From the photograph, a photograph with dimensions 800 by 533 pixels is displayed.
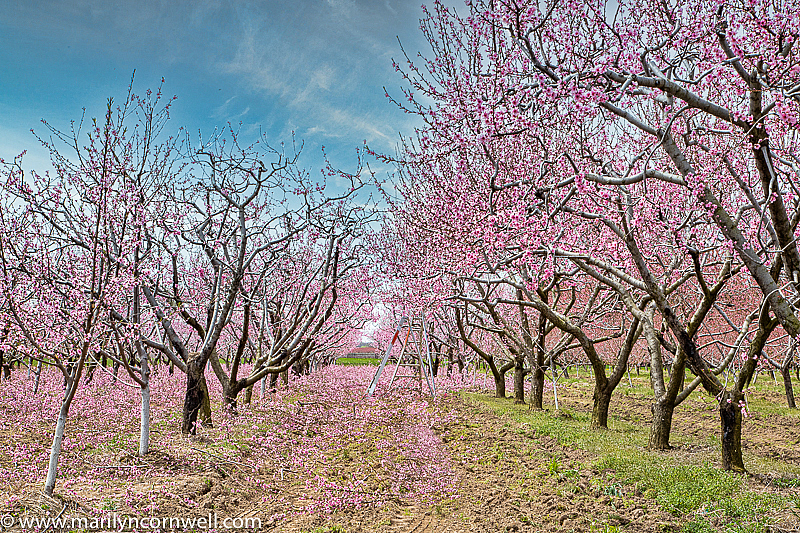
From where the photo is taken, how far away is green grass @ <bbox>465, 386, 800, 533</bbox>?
6359 millimetres

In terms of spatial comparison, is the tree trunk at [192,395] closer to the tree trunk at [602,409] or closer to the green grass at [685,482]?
the green grass at [685,482]

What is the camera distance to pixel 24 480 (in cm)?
737

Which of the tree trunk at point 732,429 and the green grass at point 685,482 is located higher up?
the tree trunk at point 732,429

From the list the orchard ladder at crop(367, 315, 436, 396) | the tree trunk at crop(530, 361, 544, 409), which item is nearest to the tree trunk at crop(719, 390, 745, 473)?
the tree trunk at crop(530, 361, 544, 409)

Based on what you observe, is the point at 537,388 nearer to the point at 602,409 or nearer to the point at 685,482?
the point at 602,409

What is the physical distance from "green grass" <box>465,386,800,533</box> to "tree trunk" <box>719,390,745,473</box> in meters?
0.34

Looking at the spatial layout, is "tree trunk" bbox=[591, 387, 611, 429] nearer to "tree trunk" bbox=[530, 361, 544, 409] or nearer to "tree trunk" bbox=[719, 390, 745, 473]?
"tree trunk" bbox=[530, 361, 544, 409]

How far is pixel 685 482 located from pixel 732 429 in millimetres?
1761

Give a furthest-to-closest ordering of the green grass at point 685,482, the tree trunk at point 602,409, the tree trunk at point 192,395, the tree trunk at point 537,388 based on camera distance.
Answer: the tree trunk at point 537,388
the tree trunk at point 602,409
the tree trunk at point 192,395
the green grass at point 685,482

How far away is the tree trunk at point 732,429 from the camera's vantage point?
8.45 m

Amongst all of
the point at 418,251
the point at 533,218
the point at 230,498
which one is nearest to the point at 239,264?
the point at 230,498

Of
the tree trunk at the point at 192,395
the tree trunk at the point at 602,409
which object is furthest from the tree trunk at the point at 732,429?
the tree trunk at the point at 192,395

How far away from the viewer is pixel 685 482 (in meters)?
7.54

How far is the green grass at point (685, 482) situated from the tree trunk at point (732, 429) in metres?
0.34
